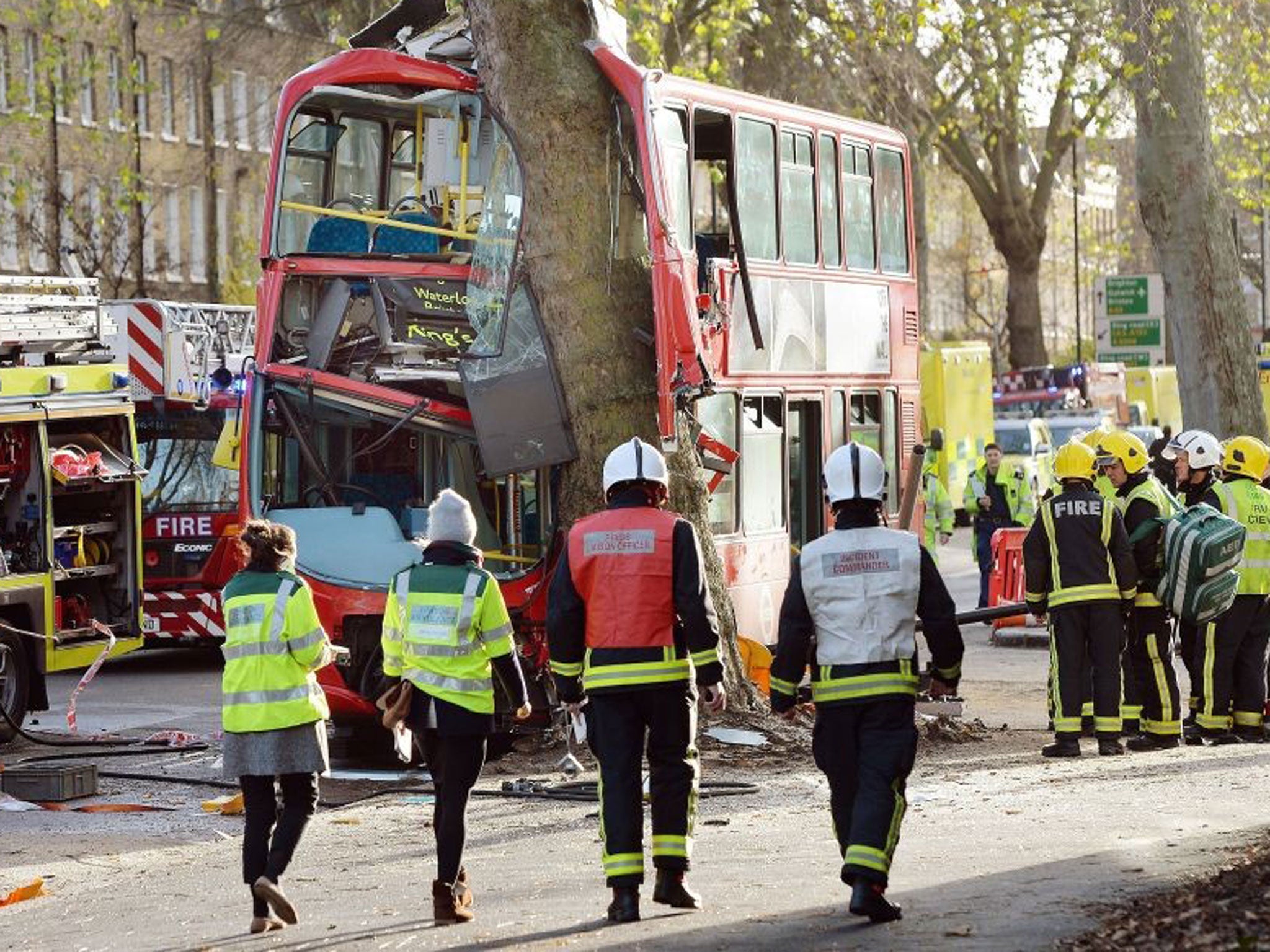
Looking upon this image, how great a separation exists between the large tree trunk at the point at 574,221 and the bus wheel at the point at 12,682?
12.4 feet

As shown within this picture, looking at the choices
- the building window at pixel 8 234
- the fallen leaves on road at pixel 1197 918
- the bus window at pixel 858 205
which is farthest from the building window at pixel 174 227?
the fallen leaves on road at pixel 1197 918

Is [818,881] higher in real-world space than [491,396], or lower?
lower

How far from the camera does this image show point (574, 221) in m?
14.7

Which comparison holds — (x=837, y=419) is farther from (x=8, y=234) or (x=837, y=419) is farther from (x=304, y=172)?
(x=8, y=234)

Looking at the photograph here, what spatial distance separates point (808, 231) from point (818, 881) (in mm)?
9030

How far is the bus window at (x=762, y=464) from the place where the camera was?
17.2 meters

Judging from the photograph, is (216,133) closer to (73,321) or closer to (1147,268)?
(1147,268)

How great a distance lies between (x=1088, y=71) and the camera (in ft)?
127

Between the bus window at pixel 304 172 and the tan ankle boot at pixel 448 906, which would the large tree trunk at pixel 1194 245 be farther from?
the tan ankle boot at pixel 448 906

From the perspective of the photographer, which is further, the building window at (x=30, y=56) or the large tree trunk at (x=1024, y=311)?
the large tree trunk at (x=1024, y=311)

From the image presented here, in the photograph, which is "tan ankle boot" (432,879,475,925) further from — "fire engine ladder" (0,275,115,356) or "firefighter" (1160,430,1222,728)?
"fire engine ladder" (0,275,115,356)

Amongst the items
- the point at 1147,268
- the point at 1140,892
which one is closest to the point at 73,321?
the point at 1140,892

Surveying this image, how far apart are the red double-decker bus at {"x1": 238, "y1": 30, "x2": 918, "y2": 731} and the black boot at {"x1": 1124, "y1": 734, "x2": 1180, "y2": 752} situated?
301cm

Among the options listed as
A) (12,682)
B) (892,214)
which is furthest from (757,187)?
(12,682)
